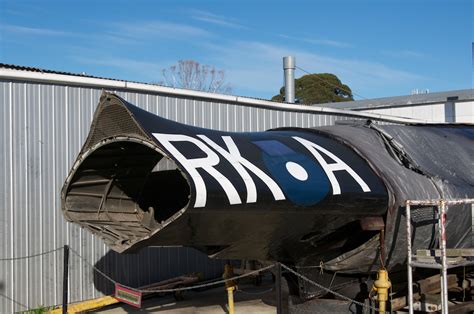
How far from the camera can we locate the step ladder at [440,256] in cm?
631

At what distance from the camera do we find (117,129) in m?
5.47

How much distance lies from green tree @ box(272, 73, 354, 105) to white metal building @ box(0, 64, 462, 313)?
39.0 meters

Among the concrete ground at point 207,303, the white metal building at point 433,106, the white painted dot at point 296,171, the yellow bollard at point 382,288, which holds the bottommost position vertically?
the concrete ground at point 207,303

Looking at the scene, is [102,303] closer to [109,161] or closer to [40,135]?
[40,135]

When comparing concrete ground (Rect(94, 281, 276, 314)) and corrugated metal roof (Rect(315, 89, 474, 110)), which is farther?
corrugated metal roof (Rect(315, 89, 474, 110))

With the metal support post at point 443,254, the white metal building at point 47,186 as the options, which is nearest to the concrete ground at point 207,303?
the white metal building at point 47,186

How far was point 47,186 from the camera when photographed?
30.0 feet

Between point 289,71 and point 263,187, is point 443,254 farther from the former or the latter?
point 289,71

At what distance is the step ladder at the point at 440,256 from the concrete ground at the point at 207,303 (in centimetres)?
251

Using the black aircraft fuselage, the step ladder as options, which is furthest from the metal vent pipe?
the step ladder

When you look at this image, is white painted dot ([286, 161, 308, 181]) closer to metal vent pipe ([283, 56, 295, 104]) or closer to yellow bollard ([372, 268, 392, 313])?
yellow bollard ([372, 268, 392, 313])

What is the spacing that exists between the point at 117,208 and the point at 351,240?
266 cm

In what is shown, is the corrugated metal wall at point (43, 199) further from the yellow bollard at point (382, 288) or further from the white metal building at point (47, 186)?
the yellow bollard at point (382, 288)

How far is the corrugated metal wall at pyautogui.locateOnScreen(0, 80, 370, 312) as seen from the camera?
28.3 ft
